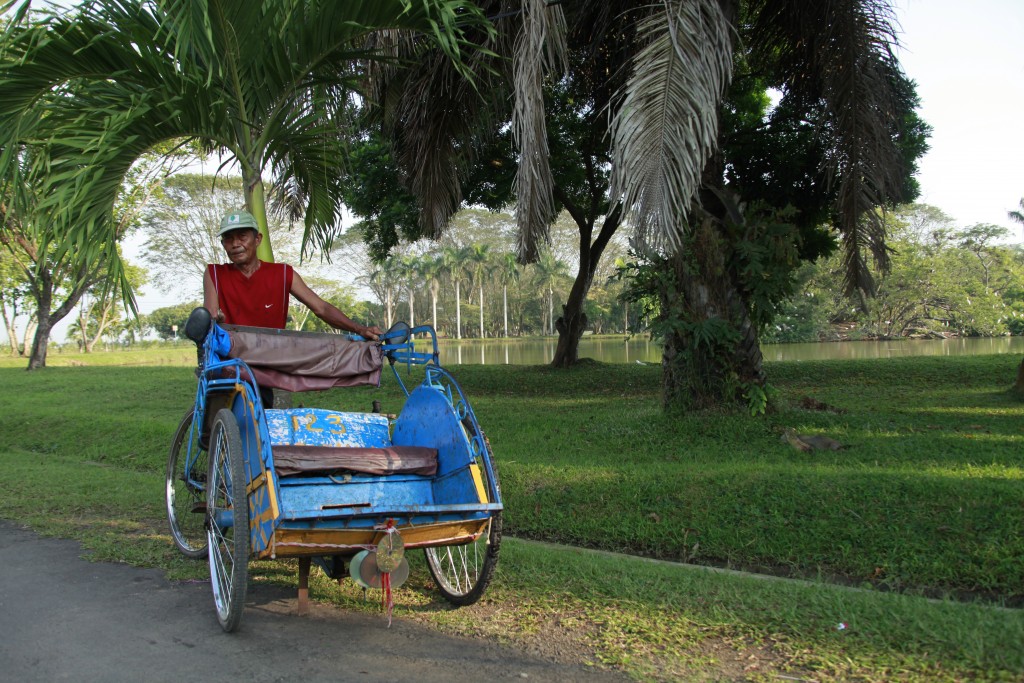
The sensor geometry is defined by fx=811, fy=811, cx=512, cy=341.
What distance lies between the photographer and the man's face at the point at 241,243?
4773 mm

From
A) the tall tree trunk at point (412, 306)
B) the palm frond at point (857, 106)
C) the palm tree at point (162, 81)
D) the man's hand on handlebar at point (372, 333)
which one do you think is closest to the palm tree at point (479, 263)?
the tall tree trunk at point (412, 306)

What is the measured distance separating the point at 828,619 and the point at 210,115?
18.7 ft

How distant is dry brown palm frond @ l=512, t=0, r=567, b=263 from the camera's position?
22.1ft

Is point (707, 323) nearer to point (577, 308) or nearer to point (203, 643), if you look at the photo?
point (203, 643)

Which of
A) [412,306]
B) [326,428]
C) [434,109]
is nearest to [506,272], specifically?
[412,306]

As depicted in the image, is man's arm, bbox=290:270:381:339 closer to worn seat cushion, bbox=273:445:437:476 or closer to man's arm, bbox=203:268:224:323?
man's arm, bbox=203:268:224:323

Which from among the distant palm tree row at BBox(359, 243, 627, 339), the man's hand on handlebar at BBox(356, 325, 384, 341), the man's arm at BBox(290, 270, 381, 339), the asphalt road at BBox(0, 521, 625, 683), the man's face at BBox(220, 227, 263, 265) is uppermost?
the distant palm tree row at BBox(359, 243, 627, 339)

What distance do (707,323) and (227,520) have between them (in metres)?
5.72

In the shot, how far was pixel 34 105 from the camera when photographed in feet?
21.4

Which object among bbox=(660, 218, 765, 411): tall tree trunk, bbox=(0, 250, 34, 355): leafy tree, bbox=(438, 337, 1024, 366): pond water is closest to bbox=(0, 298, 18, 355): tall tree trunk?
bbox=(0, 250, 34, 355): leafy tree

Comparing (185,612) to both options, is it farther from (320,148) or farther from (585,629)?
(320,148)

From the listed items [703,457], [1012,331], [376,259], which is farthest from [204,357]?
[1012,331]

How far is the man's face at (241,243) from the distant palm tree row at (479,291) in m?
58.2

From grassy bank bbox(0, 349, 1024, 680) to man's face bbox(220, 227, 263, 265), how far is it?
5.96 ft
